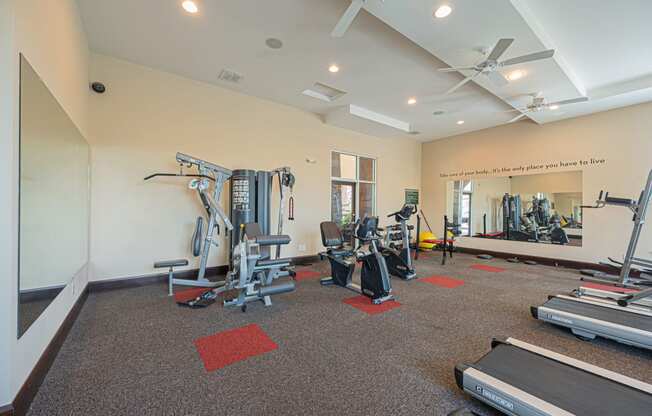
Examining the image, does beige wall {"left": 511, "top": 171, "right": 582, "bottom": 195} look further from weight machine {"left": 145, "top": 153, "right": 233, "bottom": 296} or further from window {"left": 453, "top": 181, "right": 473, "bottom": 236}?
weight machine {"left": 145, "top": 153, "right": 233, "bottom": 296}

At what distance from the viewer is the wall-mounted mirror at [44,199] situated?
61.8 inches

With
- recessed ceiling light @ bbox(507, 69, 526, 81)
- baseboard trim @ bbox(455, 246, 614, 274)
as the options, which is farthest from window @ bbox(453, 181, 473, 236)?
recessed ceiling light @ bbox(507, 69, 526, 81)

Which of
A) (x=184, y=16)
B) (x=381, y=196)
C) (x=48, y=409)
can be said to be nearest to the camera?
(x=48, y=409)

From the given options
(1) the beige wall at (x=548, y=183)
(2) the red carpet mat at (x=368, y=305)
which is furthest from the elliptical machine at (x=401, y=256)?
(1) the beige wall at (x=548, y=183)

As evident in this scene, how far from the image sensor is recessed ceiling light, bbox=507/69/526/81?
12.2 feet

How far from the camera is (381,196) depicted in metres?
7.13

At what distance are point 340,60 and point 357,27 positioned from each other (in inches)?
27.5

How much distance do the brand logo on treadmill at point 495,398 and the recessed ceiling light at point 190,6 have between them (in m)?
4.15

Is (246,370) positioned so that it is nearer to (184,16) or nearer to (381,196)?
(184,16)

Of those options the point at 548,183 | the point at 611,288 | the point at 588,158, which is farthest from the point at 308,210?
the point at 588,158

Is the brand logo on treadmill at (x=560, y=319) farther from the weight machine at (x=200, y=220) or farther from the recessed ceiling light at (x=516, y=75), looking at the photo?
the weight machine at (x=200, y=220)

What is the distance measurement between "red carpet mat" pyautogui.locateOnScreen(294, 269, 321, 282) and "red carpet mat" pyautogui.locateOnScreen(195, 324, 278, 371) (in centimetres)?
189

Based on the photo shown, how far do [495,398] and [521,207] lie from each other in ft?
20.5

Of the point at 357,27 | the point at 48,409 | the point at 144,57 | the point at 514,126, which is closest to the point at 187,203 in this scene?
the point at 144,57
